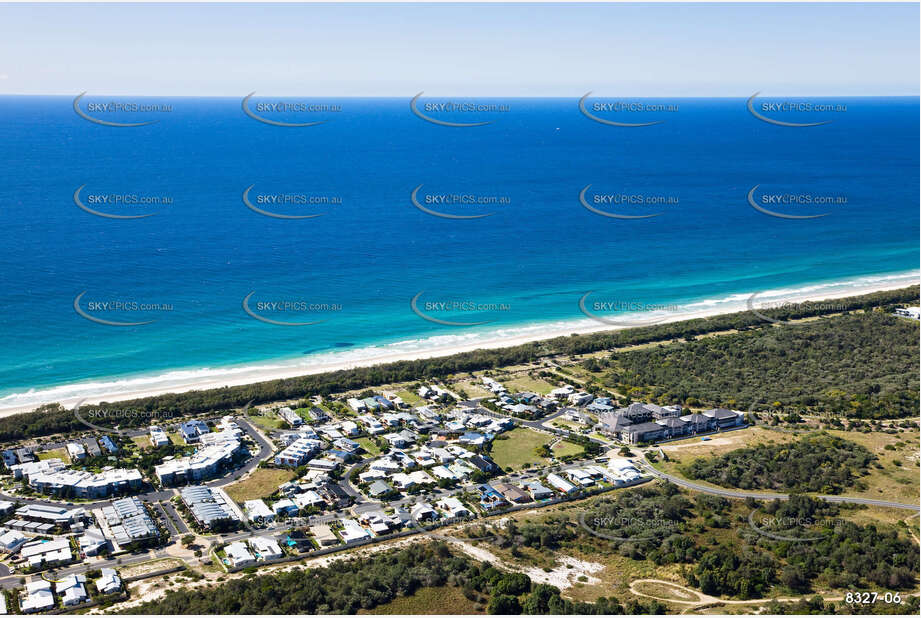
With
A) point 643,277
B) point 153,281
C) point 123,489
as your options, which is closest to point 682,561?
point 123,489

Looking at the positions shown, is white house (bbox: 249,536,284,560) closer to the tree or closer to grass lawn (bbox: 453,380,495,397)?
the tree

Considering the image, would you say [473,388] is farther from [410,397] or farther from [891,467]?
[891,467]

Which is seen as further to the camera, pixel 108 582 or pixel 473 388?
pixel 473 388

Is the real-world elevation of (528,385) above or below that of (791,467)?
below

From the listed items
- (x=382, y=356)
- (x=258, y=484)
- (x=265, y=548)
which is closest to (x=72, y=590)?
(x=265, y=548)

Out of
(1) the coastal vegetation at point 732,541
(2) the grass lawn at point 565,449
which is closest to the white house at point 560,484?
(1) the coastal vegetation at point 732,541

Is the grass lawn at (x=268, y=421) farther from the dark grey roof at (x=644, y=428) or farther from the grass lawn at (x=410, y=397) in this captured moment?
the dark grey roof at (x=644, y=428)

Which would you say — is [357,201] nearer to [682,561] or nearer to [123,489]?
[123,489]
